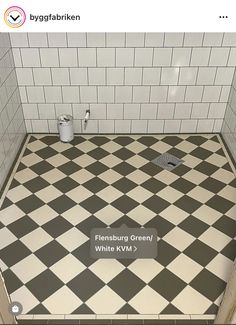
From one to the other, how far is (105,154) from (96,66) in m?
0.83

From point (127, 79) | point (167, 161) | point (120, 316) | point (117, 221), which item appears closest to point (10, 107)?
point (127, 79)

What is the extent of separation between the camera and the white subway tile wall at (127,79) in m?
2.87

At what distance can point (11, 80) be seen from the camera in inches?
113

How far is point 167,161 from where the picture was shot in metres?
3.00

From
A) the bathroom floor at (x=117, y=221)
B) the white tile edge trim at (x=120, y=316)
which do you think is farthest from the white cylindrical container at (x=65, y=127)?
the white tile edge trim at (x=120, y=316)

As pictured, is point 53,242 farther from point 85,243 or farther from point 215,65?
point 215,65
